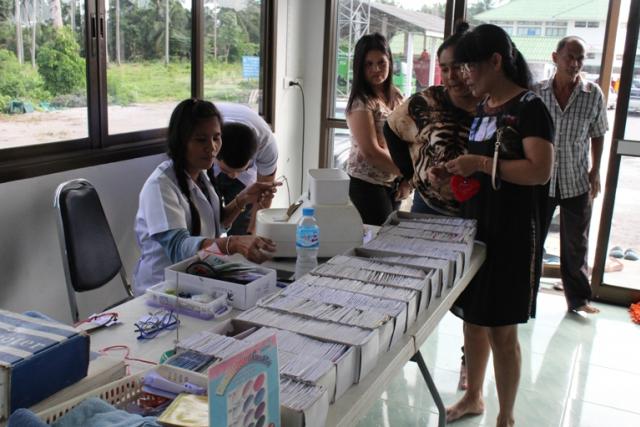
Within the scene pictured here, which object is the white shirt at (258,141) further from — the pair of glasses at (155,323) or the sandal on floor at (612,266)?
the sandal on floor at (612,266)

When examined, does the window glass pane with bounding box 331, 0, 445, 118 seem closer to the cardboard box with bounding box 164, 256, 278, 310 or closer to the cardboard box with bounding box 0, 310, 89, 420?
the cardboard box with bounding box 164, 256, 278, 310

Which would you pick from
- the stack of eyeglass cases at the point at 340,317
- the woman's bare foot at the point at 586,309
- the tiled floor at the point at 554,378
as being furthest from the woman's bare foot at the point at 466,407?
the woman's bare foot at the point at 586,309

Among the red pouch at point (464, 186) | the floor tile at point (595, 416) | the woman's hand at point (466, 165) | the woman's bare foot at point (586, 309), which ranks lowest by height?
the floor tile at point (595, 416)

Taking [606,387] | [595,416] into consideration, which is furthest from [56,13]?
[606,387]

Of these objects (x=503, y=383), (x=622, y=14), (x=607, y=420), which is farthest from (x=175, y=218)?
(x=622, y=14)

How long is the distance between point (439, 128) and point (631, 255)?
250 centimetres

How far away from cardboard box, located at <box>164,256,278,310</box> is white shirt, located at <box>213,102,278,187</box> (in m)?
1.24

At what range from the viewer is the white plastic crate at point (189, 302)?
1.52m

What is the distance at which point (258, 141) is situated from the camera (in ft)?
9.45

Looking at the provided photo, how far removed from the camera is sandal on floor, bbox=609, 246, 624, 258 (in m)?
4.05

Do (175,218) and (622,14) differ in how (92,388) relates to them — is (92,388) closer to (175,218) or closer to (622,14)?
(175,218)

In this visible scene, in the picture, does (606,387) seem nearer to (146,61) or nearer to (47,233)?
(47,233)

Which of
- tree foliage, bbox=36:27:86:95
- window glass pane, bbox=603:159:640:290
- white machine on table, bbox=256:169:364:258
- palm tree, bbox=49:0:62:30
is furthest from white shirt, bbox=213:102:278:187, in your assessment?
window glass pane, bbox=603:159:640:290

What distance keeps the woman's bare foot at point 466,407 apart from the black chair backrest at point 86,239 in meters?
1.46
